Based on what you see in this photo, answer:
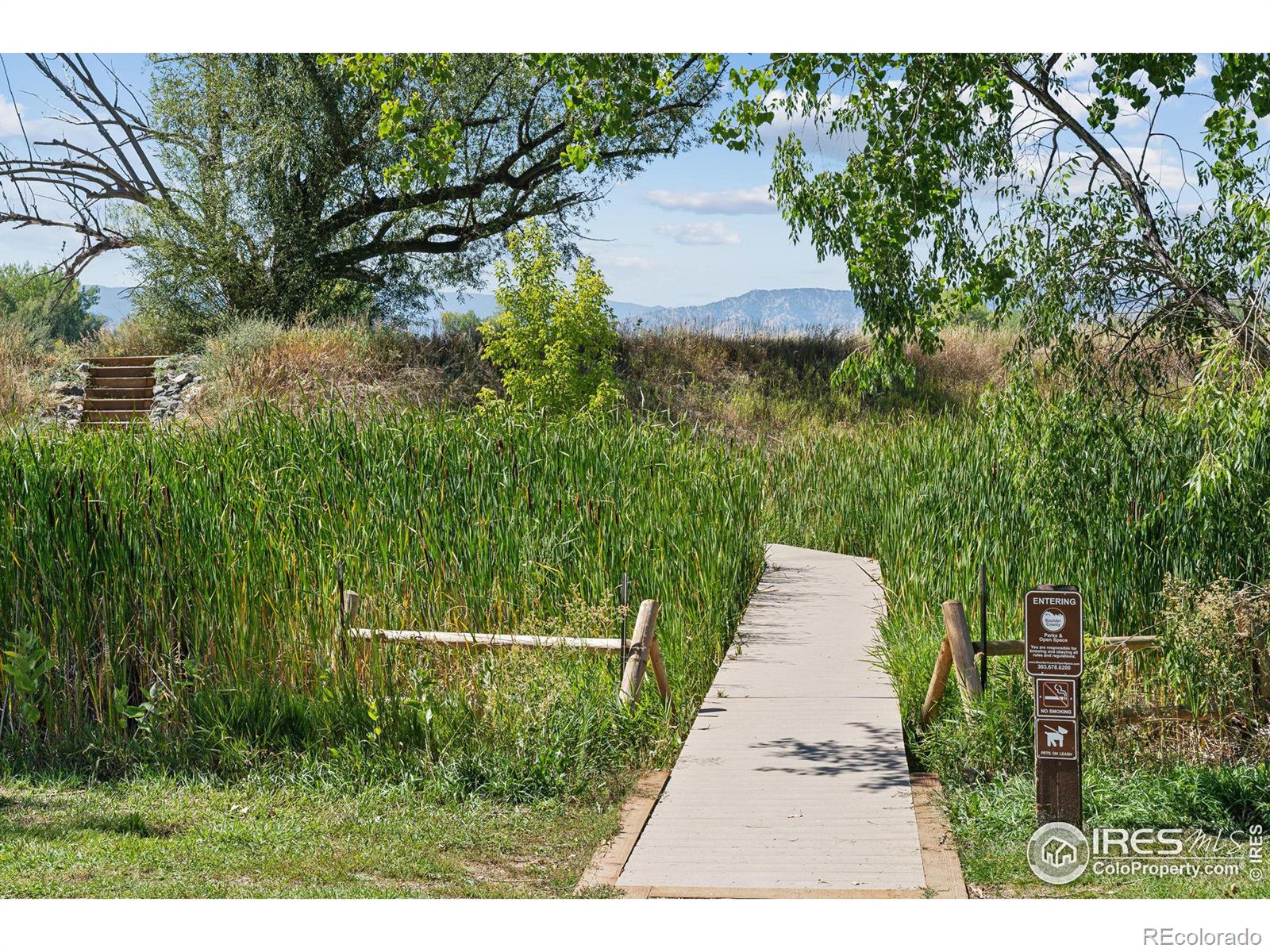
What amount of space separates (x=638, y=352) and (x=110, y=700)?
1778 cm

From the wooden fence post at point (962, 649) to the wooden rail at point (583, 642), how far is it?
5.04 ft

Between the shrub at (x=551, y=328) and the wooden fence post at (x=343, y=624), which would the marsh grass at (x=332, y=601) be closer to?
the wooden fence post at (x=343, y=624)

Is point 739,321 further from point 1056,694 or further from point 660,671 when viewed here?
point 1056,694

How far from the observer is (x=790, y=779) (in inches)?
205

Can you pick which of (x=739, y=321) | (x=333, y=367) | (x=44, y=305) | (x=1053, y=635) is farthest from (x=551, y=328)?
(x=44, y=305)

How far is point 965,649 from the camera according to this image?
5.90 meters

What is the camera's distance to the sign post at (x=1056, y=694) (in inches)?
189

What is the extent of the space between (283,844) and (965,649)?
3452 mm

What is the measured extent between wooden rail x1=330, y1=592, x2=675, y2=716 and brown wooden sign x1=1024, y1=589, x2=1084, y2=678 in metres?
2.05

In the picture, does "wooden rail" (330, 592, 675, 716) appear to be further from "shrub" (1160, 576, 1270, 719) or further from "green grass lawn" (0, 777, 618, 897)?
"shrub" (1160, 576, 1270, 719)

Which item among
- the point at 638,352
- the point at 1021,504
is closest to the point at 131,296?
the point at 638,352

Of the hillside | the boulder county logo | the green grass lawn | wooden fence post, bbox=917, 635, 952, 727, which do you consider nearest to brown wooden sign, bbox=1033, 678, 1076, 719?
the boulder county logo

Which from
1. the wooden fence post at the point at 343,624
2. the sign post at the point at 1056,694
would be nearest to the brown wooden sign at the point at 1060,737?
the sign post at the point at 1056,694

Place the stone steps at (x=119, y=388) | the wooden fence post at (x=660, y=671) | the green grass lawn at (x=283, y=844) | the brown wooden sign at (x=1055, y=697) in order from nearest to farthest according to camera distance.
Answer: the green grass lawn at (x=283, y=844)
the brown wooden sign at (x=1055, y=697)
the wooden fence post at (x=660, y=671)
the stone steps at (x=119, y=388)
